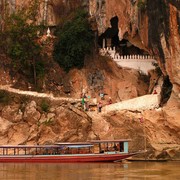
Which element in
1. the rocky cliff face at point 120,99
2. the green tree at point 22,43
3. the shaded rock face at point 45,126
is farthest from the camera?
the green tree at point 22,43

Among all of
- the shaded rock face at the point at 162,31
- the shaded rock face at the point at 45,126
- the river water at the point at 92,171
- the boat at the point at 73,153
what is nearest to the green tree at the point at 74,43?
the shaded rock face at the point at 162,31

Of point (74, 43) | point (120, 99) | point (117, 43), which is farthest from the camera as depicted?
point (117, 43)

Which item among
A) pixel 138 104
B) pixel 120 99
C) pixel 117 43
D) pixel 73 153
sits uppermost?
pixel 117 43

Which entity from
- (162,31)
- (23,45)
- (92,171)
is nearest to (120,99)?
(23,45)

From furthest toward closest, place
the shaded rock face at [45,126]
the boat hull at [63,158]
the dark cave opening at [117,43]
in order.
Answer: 1. the dark cave opening at [117,43]
2. the shaded rock face at [45,126]
3. the boat hull at [63,158]

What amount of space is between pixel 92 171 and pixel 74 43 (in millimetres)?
13912

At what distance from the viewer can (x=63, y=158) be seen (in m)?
40.5

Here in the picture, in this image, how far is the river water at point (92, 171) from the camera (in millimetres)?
33344

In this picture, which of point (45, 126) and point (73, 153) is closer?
point (73, 153)

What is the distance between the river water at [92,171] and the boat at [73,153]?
77 centimetres

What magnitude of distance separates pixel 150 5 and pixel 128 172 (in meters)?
10.8

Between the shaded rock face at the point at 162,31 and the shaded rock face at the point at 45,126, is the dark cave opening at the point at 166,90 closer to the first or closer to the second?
the shaded rock face at the point at 162,31

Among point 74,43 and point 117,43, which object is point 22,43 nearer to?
point 74,43

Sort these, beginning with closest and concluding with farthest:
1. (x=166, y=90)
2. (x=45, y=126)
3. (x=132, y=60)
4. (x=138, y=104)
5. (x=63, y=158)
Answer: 1. (x=63, y=158)
2. (x=166, y=90)
3. (x=45, y=126)
4. (x=138, y=104)
5. (x=132, y=60)
